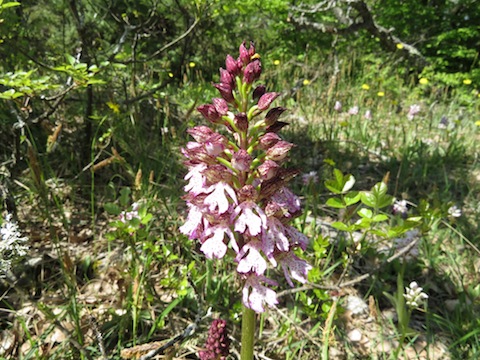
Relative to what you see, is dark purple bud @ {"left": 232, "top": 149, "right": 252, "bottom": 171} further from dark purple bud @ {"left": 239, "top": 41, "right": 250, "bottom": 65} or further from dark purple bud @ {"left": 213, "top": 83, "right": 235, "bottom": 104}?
dark purple bud @ {"left": 239, "top": 41, "right": 250, "bottom": 65}

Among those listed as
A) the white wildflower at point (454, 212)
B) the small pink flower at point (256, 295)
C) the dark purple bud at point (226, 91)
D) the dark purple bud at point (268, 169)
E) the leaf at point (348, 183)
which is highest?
the dark purple bud at point (226, 91)

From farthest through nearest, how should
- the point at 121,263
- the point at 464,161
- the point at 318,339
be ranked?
1. the point at 464,161
2. the point at 121,263
3. the point at 318,339

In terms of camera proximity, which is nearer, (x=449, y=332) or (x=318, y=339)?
(x=318, y=339)

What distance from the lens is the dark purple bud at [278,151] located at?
119 cm

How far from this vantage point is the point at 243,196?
1.20 metres

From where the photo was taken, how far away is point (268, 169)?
1.18 m

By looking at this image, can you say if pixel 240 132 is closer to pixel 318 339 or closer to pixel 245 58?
pixel 245 58

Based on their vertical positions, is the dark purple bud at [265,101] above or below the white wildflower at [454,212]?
above

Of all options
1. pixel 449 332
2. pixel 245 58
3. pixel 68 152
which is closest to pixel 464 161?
pixel 449 332

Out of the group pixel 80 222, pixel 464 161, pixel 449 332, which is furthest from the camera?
pixel 464 161

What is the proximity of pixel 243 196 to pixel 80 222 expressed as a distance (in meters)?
2.09

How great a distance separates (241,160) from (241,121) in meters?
0.13

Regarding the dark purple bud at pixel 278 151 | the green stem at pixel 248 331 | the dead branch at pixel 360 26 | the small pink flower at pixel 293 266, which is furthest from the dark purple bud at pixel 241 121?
the dead branch at pixel 360 26

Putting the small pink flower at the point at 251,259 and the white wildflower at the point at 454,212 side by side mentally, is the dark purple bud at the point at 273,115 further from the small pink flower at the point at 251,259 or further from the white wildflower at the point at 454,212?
the white wildflower at the point at 454,212
